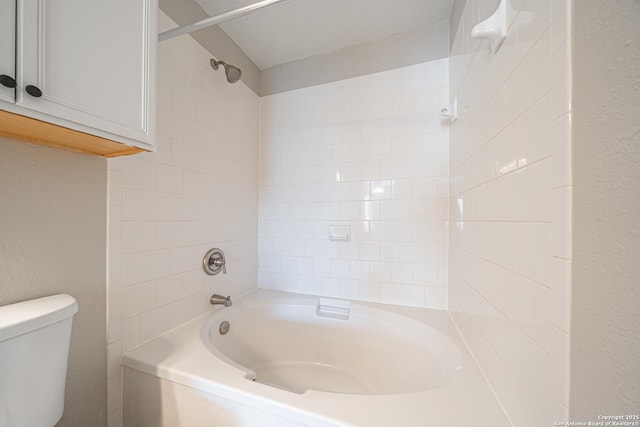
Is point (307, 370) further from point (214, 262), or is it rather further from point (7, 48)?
point (7, 48)

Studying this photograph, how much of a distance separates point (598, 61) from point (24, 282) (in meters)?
1.44

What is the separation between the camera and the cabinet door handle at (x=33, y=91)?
19.1 inches

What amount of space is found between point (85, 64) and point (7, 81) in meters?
0.19

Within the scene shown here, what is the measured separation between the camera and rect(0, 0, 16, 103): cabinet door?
0.46 m

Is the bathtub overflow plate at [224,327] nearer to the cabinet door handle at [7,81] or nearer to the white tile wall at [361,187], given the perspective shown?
the white tile wall at [361,187]

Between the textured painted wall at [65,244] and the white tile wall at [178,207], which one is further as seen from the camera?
the white tile wall at [178,207]

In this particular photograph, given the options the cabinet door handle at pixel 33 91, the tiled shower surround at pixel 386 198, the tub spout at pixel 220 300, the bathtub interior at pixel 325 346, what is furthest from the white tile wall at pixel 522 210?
the tub spout at pixel 220 300

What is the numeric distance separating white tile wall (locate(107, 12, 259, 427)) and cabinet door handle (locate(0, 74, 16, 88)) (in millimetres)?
468

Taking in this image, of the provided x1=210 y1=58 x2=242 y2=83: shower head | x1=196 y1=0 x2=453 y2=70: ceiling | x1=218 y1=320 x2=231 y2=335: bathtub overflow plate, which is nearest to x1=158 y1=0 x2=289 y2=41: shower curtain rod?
x1=210 y1=58 x2=242 y2=83: shower head

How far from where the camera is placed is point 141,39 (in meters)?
0.74

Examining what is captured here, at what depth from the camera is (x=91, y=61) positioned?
613 millimetres

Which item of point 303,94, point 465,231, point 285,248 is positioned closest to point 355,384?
point 285,248

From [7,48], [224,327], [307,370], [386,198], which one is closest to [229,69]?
[7,48]

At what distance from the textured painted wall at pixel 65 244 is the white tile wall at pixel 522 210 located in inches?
53.8
